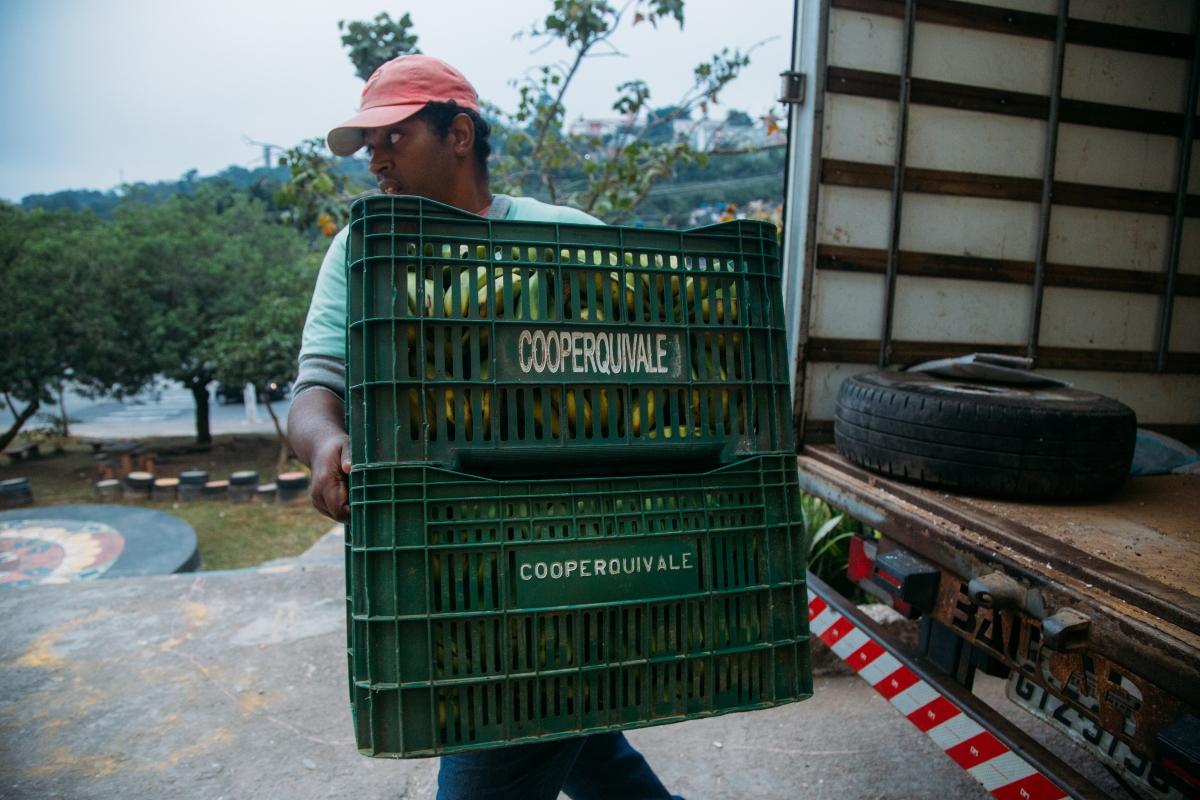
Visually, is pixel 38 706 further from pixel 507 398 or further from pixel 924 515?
pixel 924 515

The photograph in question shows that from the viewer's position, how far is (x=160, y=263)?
16.9 m

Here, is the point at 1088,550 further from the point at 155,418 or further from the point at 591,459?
the point at 155,418

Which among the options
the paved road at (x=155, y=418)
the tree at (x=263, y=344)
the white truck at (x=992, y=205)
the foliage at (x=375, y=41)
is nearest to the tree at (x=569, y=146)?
the foliage at (x=375, y=41)

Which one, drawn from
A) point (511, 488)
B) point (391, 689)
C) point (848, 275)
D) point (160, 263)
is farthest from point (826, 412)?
point (160, 263)

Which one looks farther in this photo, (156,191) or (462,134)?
(156,191)

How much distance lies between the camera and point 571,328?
1.32m

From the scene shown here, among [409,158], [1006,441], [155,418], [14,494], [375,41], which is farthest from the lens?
[155,418]

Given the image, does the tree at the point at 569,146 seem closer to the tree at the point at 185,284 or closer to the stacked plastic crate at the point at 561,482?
the stacked plastic crate at the point at 561,482

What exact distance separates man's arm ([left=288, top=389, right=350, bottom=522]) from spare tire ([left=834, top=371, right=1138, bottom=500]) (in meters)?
1.64

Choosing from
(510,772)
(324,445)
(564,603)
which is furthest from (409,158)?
(510,772)

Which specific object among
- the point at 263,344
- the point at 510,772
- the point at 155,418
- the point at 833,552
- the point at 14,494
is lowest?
the point at 155,418

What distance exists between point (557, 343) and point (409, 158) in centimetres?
89

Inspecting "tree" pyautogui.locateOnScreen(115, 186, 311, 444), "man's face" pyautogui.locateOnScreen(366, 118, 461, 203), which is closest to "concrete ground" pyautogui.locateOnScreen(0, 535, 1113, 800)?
"man's face" pyautogui.locateOnScreen(366, 118, 461, 203)

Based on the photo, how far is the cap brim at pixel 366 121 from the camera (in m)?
1.84
